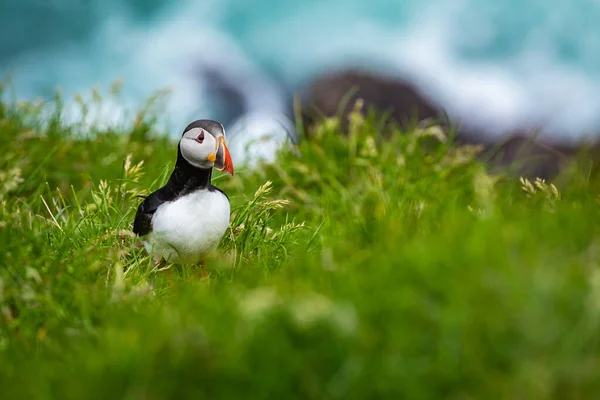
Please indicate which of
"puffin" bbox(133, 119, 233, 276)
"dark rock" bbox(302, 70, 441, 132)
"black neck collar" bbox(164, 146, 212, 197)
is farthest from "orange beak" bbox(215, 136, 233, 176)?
"dark rock" bbox(302, 70, 441, 132)

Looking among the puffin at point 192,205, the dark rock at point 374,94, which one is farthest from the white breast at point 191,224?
the dark rock at point 374,94

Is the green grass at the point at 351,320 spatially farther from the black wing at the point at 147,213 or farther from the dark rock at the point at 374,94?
→ the dark rock at the point at 374,94

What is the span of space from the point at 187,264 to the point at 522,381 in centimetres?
214

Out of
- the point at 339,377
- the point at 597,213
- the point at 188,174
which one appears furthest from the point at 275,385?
the point at 188,174

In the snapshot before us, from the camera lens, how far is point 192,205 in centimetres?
350

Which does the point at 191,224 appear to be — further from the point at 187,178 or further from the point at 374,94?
the point at 374,94

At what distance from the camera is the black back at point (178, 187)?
3.55 m

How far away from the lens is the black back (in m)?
3.55

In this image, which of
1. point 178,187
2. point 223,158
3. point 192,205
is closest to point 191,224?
point 192,205

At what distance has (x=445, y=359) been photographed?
2020mm

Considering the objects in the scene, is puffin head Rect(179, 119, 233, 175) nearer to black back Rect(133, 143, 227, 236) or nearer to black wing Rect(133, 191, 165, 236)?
black back Rect(133, 143, 227, 236)

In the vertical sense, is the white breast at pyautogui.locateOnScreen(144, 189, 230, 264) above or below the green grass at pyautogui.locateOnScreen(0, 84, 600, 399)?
below

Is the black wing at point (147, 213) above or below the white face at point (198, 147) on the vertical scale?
below

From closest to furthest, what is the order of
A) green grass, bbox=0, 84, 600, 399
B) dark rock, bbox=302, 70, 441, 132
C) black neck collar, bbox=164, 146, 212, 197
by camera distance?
green grass, bbox=0, 84, 600, 399 → black neck collar, bbox=164, 146, 212, 197 → dark rock, bbox=302, 70, 441, 132
